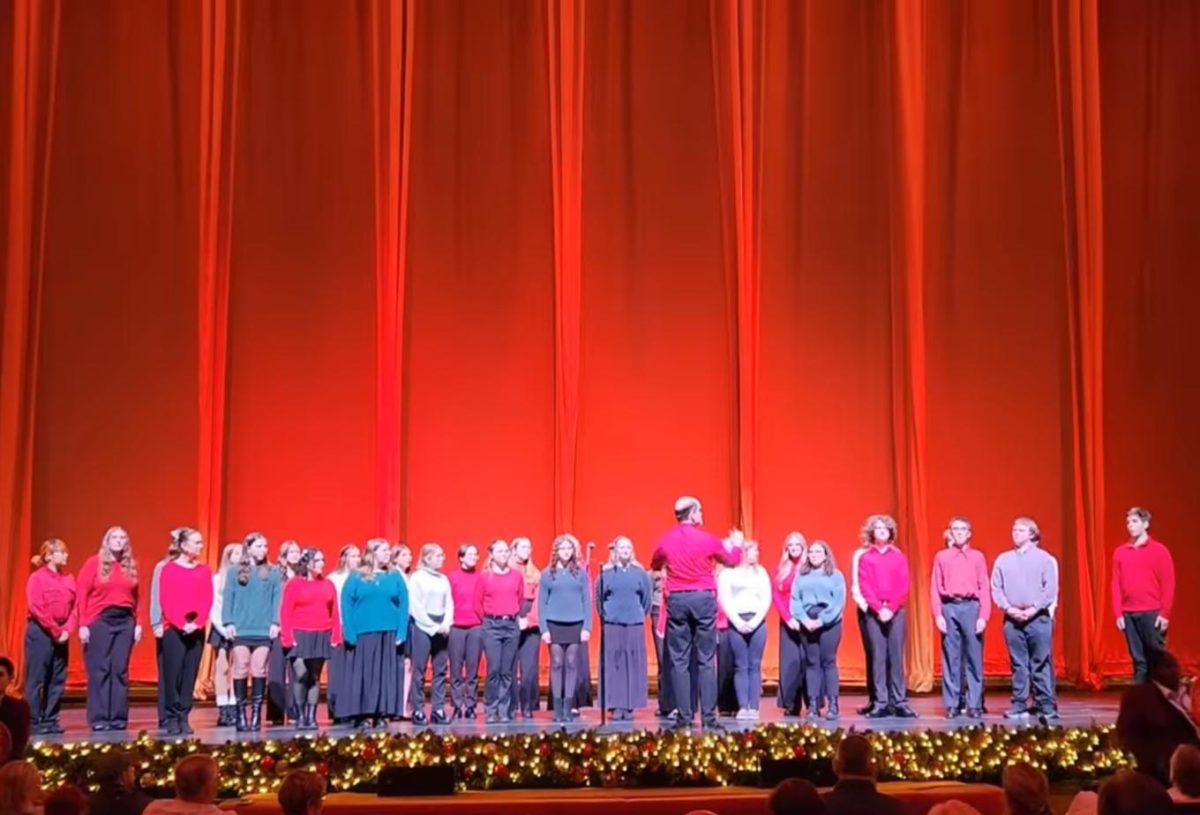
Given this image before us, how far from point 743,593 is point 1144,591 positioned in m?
3.14

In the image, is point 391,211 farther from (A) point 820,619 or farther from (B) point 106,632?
(A) point 820,619

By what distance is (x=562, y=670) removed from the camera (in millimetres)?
10641

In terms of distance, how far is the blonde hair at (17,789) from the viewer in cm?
442

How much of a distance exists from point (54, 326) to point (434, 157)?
4002 mm

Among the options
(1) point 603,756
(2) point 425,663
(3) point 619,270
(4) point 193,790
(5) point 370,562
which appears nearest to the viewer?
(4) point 193,790

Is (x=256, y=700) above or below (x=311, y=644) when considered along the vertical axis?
below

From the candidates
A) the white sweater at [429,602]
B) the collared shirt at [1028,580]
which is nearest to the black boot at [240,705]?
the white sweater at [429,602]

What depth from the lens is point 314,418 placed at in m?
13.6

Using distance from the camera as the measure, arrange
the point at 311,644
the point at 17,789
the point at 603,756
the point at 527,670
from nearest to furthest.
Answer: the point at 17,789, the point at 603,756, the point at 311,644, the point at 527,670

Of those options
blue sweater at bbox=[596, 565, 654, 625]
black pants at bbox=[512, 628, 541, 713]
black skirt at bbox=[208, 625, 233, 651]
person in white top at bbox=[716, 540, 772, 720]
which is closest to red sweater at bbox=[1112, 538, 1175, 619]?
person in white top at bbox=[716, 540, 772, 720]

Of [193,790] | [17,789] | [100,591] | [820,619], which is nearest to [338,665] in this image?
[100,591]

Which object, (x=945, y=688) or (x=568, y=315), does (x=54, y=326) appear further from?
(x=945, y=688)

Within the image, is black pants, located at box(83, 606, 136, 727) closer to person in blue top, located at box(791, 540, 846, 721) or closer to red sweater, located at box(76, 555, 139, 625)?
red sweater, located at box(76, 555, 139, 625)

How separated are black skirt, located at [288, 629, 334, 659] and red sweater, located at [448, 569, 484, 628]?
1077 mm
